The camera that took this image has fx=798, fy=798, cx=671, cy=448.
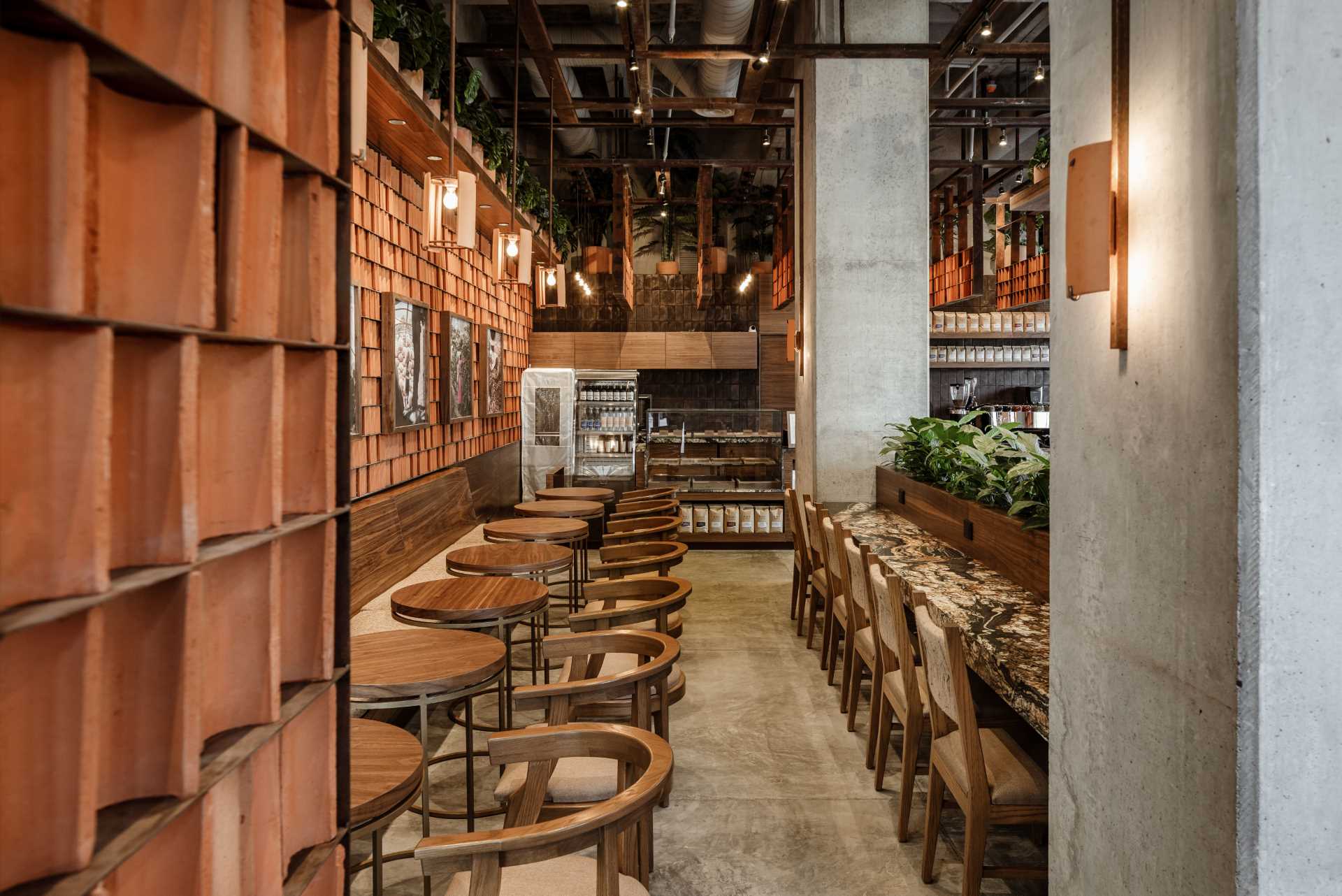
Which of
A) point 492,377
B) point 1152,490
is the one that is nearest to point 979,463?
point 1152,490

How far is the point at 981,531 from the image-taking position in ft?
12.5

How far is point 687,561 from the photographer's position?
26.2 ft

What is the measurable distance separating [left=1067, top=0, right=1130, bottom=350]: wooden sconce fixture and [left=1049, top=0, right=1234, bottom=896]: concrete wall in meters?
0.03

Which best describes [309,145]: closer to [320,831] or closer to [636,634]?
[320,831]

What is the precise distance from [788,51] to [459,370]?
3.69m

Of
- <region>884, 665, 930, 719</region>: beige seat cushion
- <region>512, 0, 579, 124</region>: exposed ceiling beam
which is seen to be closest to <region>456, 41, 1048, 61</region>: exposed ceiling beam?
<region>512, 0, 579, 124</region>: exposed ceiling beam

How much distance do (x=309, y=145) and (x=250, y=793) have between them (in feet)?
3.91

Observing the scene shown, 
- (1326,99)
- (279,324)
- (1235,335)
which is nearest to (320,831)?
(279,324)

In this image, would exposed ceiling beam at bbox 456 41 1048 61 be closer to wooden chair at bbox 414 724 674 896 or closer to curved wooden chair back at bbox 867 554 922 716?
curved wooden chair back at bbox 867 554 922 716

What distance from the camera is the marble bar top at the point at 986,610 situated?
230 cm

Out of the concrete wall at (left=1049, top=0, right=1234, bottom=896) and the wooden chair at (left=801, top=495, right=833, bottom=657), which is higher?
the concrete wall at (left=1049, top=0, right=1234, bottom=896)

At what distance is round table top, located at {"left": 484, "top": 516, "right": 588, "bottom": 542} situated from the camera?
15.8 ft

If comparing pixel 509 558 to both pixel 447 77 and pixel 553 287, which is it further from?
pixel 553 287

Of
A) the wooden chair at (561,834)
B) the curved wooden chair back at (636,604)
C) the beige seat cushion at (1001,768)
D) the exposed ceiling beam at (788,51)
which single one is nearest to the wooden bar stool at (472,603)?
the curved wooden chair back at (636,604)
